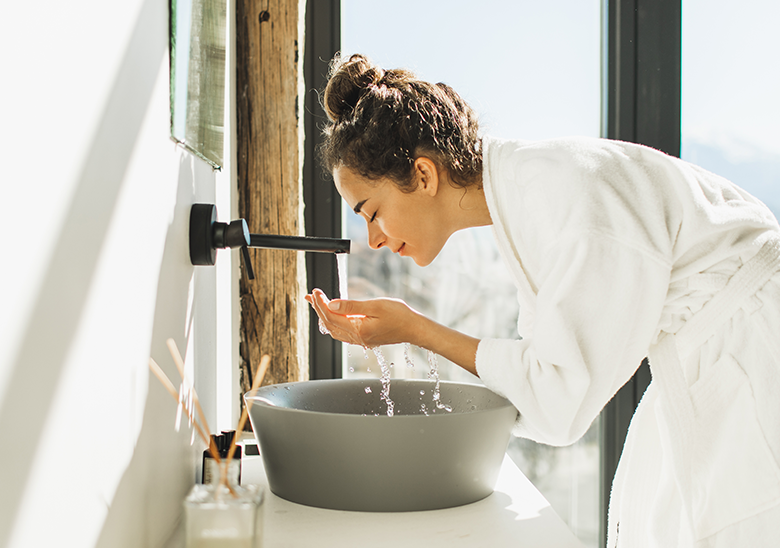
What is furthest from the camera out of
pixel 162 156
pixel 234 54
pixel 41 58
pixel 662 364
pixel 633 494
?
pixel 234 54

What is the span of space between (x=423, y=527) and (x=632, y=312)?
39cm

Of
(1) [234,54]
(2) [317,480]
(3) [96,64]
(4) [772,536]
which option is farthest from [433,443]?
(1) [234,54]

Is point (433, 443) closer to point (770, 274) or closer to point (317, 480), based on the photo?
point (317, 480)

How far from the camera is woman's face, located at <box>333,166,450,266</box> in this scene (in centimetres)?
107

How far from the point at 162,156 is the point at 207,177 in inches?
12.4

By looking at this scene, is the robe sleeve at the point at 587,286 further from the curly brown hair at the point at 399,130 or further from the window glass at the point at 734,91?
the window glass at the point at 734,91

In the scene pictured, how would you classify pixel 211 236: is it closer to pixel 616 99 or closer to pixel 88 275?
pixel 88 275

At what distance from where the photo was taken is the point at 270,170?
1522mm

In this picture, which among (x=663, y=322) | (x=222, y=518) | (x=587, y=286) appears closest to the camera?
(x=222, y=518)

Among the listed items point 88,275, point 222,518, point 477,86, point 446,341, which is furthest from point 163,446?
point 477,86

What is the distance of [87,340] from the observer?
0.53 metres

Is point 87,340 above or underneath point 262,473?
above

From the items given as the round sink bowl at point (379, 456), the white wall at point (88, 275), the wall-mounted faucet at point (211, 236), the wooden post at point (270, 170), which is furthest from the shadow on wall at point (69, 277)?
the wooden post at point (270, 170)

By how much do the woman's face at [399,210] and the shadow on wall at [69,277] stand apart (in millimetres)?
454
